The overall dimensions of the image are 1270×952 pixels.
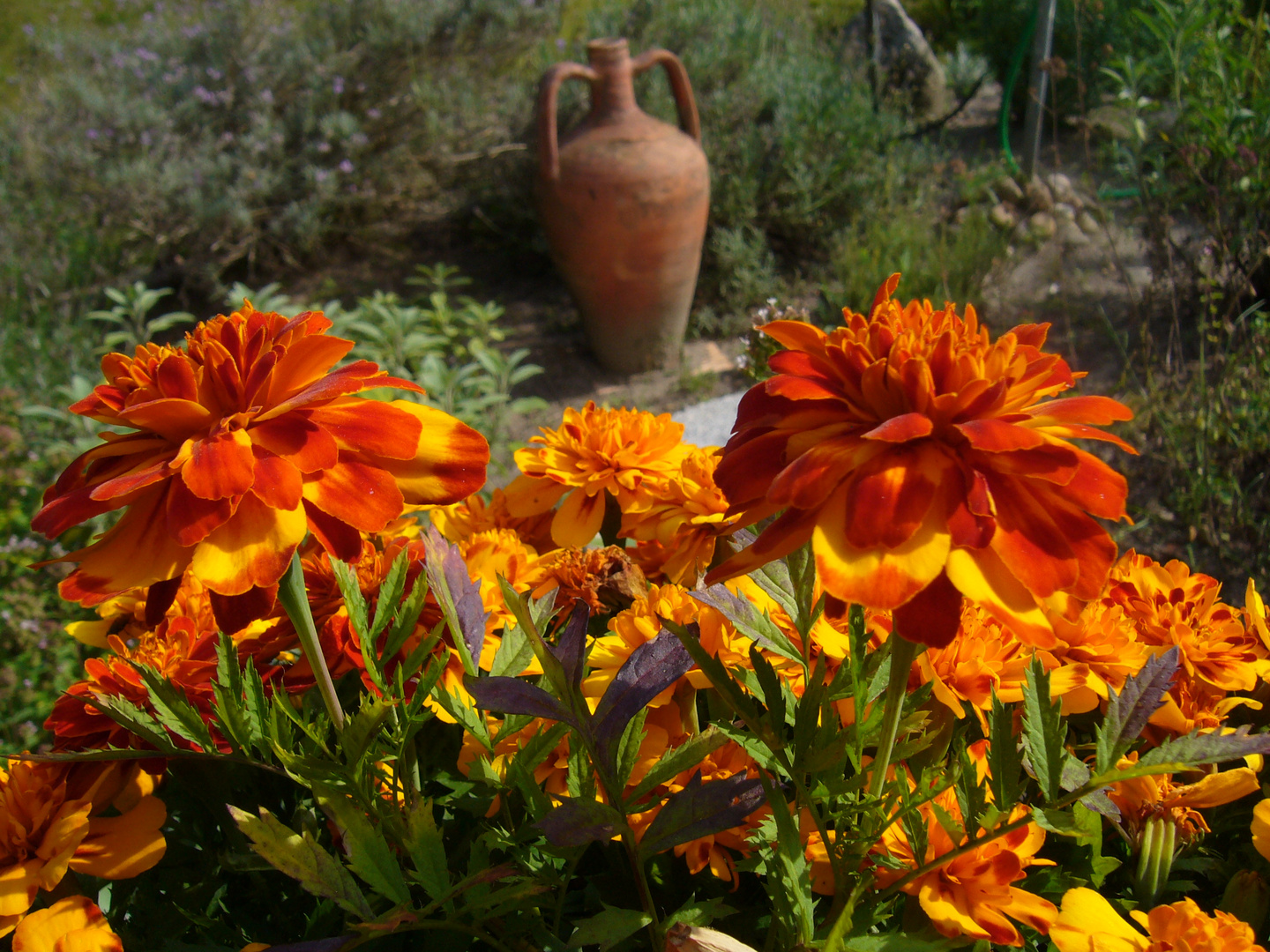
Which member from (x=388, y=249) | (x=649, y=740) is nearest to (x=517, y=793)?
(x=649, y=740)

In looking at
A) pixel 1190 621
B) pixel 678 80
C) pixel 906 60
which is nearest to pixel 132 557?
pixel 1190 621

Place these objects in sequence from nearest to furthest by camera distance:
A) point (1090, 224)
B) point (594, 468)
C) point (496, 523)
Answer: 1. point (594, 468)
2. point (496, 523)
3. point (1090, 224)

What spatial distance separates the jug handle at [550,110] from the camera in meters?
3.69

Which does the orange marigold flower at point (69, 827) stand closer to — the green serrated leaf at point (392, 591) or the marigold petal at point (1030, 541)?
the green serrated leaf at point (392, 591)

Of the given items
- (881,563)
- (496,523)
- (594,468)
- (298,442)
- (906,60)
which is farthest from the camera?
(906,60)

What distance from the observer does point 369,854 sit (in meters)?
0.52

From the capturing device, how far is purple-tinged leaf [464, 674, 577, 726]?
49 cm

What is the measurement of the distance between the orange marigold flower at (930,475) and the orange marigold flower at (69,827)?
46 cm

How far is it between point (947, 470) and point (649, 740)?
311 millimetres

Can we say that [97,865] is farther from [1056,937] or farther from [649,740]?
[1056,937]

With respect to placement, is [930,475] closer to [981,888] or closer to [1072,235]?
[981,888]

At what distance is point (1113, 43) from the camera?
5645 mm

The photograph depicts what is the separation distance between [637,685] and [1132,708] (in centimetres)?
27

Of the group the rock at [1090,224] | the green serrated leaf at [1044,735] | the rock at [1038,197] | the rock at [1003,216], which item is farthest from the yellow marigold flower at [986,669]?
the rock at [1038,197]
